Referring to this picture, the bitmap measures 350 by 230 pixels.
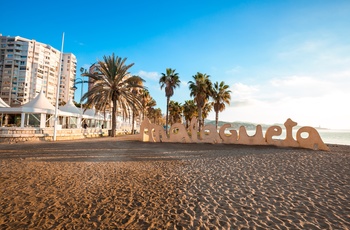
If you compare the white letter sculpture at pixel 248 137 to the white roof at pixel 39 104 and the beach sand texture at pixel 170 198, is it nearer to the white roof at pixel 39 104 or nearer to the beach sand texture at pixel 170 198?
the beach sand texture at pixel 170 198

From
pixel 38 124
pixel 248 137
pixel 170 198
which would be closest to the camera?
pixel 170 198

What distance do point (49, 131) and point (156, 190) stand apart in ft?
67.4

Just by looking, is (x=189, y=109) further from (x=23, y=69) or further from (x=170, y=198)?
(x=23, y=69)

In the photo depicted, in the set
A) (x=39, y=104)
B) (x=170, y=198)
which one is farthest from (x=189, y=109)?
(x=170, y=198)

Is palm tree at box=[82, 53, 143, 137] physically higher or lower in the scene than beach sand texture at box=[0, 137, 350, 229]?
higher

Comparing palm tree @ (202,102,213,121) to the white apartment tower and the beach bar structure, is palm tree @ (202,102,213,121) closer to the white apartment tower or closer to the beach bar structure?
the beach bar structure

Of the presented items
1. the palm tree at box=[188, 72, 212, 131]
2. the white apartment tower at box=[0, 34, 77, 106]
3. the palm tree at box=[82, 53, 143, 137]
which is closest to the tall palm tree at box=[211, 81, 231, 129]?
the palm tree at box=[188, 72, 212, 131]

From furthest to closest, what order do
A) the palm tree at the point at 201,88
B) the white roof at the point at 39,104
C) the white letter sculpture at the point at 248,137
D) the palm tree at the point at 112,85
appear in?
the palm tree at the point at 201,88 < the palm tree at the point at 112,85 < the white roof at the point at 39,104 < the white letter sculpture at the point at 248,137

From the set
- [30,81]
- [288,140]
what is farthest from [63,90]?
[288,140]

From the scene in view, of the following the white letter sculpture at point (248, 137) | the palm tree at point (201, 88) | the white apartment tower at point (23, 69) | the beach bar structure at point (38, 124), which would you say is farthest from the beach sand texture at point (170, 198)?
the white apartment tower at point (23, 69)

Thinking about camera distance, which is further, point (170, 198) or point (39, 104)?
point (39, 104)

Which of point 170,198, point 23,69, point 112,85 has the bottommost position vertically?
point 170,198

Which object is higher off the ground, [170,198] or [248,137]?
[248,137]

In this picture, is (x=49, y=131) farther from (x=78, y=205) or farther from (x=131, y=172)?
(x=78, y=205)
